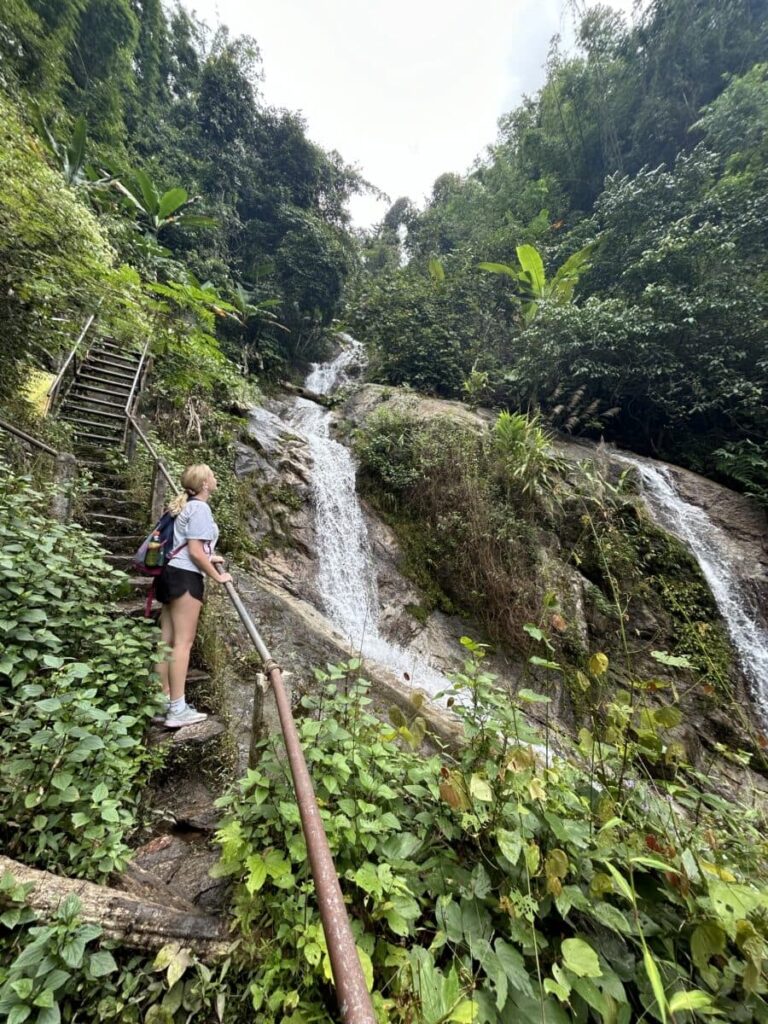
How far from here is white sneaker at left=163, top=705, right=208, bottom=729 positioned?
7.79 feet

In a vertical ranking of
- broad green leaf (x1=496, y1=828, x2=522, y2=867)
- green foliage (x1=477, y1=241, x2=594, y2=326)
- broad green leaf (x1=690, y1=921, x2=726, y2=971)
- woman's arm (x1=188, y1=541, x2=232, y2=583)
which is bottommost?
woman's arm (x1=188, y1=541, x2=232, y2=583)

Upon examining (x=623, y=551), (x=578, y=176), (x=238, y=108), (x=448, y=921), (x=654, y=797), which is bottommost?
(x=448, y=921)

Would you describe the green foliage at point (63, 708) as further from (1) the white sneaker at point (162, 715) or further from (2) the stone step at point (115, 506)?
(2) the stone step at point (115, 506)

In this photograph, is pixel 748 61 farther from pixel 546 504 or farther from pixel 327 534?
pixel 327 534

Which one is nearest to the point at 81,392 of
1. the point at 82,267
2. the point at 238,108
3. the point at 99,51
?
the point at 82,267

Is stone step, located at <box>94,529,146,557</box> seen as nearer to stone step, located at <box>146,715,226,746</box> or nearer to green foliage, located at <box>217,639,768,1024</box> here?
stone step, located at <box>146,715,226,746</box>

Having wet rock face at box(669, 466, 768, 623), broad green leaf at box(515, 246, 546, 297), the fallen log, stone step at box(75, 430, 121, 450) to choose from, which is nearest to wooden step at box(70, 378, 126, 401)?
stone step at box(75, 430, 121, 450)

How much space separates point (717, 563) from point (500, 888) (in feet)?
24.1

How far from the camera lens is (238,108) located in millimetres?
14961

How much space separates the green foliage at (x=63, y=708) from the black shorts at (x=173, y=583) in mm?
271

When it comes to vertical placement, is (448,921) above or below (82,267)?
below

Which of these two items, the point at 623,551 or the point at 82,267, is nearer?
the point at 82,267

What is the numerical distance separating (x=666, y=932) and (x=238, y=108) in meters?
22.5

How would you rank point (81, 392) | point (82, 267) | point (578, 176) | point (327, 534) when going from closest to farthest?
point (82, 267)
point (81, 392)
point (327, 534)
point (578, 176)
